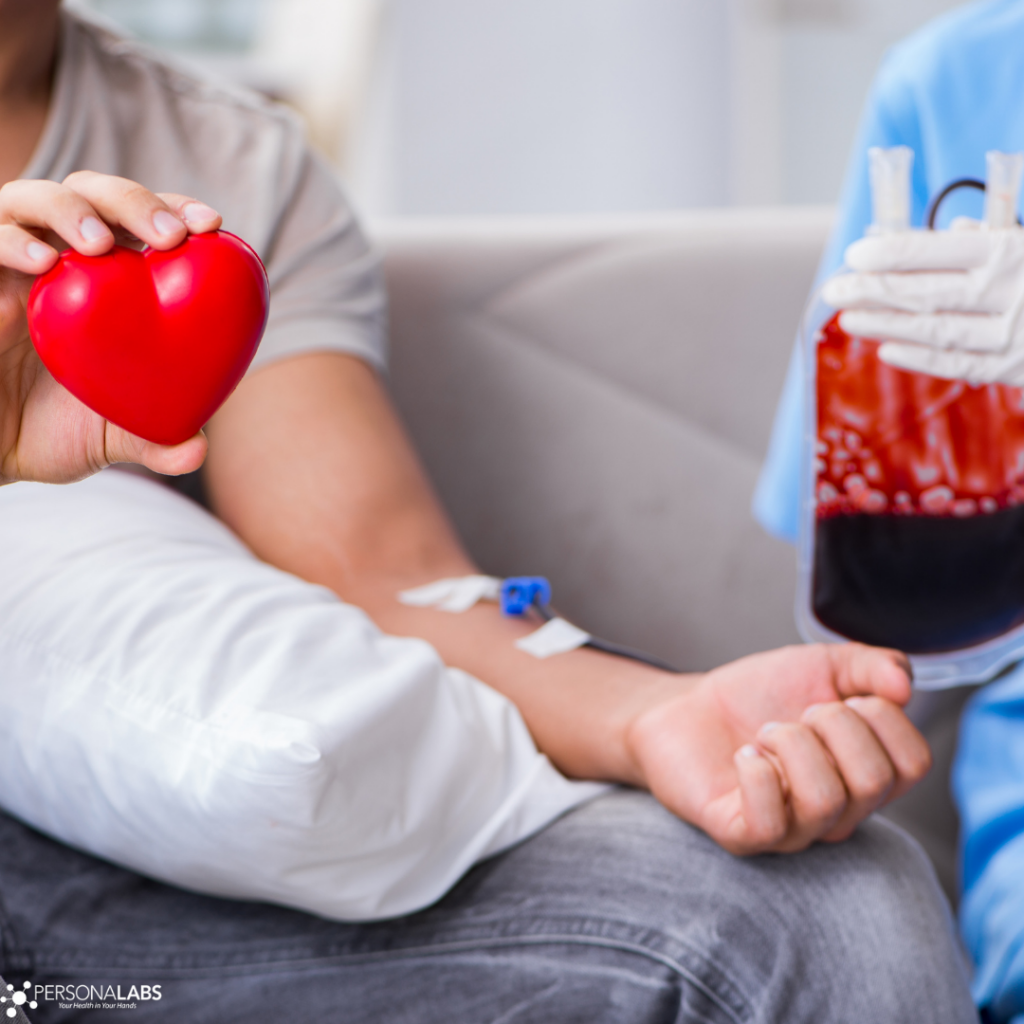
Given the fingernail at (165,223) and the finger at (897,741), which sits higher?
the fingernail at (165,223)

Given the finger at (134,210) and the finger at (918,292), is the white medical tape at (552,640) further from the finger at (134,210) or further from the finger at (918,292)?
the finger at (134,210)

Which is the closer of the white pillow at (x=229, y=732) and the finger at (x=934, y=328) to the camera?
the white pillow at (x=229, y=732)

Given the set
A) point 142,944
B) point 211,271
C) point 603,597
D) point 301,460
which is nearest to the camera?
point 211,271

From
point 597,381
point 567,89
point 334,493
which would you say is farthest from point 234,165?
point 567,89

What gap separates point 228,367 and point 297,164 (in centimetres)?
44

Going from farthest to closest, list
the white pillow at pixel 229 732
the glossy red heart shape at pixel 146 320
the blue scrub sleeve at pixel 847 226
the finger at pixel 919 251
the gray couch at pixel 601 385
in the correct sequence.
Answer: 1. the gray couch at pixel 601 385
2. the blue scrub sleeve at pixel 847 226
3. the finger at pixel 919 251
4. the white pillow at pixel 229 732
5. the glossy red heart shape at pixel 146 320

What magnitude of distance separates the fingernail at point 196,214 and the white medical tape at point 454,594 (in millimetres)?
351

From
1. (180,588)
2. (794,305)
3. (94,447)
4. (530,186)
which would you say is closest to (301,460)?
(180,588)

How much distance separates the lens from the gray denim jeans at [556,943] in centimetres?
44

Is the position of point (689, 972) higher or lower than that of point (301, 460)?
lower

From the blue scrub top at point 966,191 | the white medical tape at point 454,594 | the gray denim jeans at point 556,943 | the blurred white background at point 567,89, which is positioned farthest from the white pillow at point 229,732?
the blurred white background at point 567,89

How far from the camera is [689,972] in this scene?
43 centimetres

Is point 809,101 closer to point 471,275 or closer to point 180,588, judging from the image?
point 471,275

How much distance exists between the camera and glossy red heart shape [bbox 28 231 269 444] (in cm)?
33
